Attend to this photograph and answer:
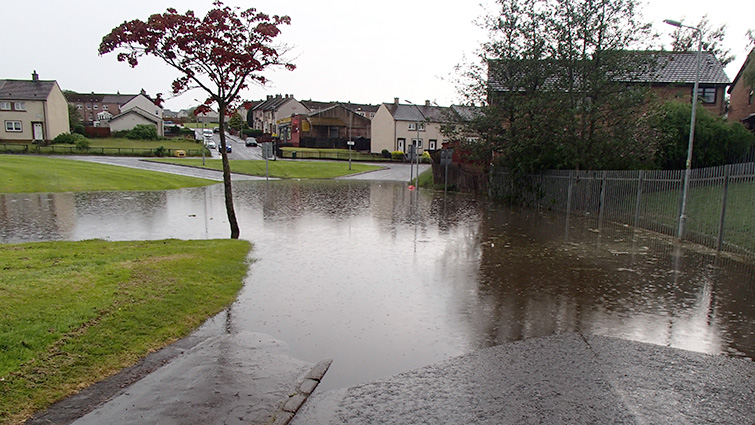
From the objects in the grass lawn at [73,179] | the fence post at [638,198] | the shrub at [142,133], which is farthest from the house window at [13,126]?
the fence post at [638,198]

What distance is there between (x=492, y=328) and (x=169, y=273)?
592 cm

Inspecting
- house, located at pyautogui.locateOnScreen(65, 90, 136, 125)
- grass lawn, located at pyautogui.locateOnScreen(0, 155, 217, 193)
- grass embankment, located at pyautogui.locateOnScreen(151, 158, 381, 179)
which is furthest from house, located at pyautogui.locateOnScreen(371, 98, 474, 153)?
house, located at pyautogui.locateOnScreen(65, 90, 136, 125)

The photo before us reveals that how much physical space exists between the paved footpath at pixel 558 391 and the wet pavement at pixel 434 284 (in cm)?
38

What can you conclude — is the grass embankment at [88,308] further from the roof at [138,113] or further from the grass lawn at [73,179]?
the roof at [138,113]

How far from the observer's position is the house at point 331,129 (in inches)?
3241

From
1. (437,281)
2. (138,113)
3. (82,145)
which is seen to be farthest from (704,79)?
(138,113)

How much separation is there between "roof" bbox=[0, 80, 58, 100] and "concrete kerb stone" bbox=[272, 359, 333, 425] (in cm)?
7695

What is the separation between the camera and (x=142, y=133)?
262ft

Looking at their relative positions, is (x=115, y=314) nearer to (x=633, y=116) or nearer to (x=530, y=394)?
(x=530, y=394)

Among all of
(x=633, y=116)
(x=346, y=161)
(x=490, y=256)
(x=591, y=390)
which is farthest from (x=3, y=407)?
(x=346, y=161)

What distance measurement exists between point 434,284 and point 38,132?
76129mm

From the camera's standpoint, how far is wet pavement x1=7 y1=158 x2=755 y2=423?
686cm

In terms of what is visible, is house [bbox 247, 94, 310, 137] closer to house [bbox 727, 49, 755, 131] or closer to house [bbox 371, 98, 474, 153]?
house [bbox 371, 98, 474, 153]

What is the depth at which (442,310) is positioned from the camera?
8.24 metres
